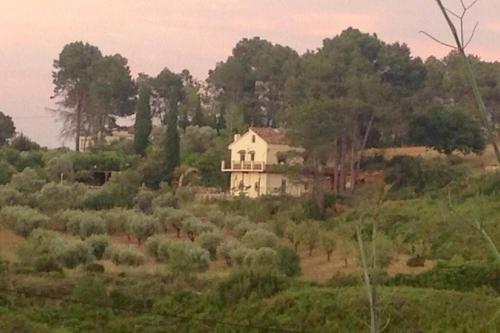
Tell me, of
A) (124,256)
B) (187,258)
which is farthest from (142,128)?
(187,258)

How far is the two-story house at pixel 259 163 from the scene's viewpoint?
36969 mm

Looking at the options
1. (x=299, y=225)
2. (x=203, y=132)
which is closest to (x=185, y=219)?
(x=299, y=225)

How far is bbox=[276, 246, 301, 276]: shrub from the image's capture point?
72.2ft

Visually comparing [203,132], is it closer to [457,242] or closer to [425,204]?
[425,204]

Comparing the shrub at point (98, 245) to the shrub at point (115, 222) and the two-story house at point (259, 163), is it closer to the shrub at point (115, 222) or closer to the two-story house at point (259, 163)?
the shrub at point (115, 222)

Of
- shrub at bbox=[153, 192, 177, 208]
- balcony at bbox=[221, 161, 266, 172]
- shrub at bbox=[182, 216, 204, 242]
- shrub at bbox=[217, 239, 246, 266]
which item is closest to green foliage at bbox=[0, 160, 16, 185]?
shrub at bbox=[153, 192, 177, 208]

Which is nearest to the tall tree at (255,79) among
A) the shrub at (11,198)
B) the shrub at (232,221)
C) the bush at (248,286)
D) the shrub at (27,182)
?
the shrub at (27,182)

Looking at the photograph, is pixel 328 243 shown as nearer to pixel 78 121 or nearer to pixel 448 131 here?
pixel 448 131

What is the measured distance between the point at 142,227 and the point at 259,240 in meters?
4.18

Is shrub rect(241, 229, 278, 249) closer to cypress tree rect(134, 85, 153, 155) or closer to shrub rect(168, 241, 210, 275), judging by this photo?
shrub rect(168, 241, 210, 275)

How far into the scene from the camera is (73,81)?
5328cm

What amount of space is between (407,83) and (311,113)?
7.96 m

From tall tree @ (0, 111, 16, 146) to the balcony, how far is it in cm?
1630

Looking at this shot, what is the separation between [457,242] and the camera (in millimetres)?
24562
